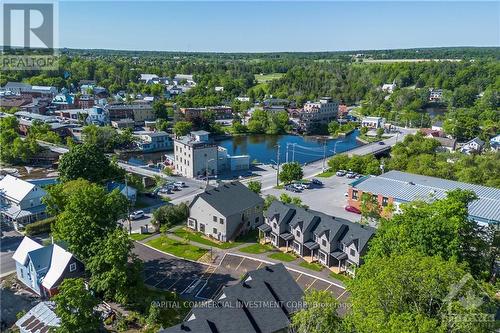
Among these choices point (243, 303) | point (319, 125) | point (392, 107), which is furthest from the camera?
point (392, 107)

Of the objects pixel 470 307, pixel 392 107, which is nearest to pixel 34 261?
pixel 470 307

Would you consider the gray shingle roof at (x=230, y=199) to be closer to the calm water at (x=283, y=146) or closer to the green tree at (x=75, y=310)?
the green tree at (x=75, y=310)

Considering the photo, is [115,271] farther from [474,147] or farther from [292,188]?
[474,147]

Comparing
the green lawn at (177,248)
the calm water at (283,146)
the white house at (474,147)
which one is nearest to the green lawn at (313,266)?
the green lawn at (177,248)

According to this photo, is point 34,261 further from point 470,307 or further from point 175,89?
point 175,89

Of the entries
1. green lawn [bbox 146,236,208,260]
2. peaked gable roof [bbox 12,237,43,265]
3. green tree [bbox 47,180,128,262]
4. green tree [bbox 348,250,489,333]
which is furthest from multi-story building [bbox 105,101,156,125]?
green tree [bbox 348,250,489,333]

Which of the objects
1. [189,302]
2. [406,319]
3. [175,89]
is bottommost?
[189,302]
